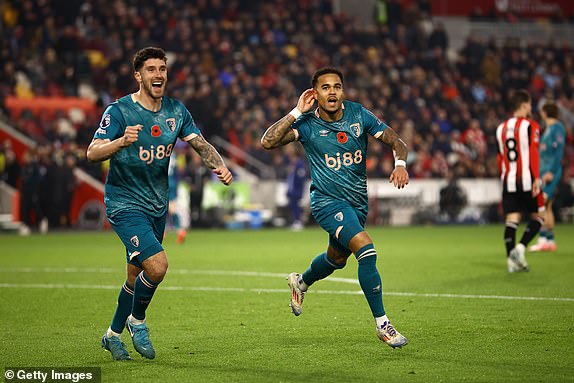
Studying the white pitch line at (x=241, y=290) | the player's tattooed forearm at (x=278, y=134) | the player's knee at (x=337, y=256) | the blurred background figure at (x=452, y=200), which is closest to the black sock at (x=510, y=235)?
the white pitch line at (x=241, y=290)

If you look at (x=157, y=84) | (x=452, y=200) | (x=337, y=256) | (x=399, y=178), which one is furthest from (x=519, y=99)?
(x=452, y=200)

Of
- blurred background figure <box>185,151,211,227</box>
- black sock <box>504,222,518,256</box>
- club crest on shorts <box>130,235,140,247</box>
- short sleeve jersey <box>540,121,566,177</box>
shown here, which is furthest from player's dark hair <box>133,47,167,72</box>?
blurred background figure <box>185,151,211,227</box>

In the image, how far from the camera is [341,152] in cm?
920

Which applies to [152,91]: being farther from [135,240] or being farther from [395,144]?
[395,144]

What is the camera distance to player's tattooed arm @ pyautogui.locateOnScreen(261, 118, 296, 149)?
9.05 metres

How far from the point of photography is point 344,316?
10445 mm

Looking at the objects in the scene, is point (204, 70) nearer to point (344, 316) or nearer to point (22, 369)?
point (344, 316)

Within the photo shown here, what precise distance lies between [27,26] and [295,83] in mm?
8622

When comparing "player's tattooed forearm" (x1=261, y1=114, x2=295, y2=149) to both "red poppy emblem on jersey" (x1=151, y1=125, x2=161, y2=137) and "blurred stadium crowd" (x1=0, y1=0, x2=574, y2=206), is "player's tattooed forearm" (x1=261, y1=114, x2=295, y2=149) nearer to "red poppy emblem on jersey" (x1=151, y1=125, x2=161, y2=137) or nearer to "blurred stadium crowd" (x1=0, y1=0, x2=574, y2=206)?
"red poppy emblem on jersey" (x1=151, y1=125, x2=161, y2=137)

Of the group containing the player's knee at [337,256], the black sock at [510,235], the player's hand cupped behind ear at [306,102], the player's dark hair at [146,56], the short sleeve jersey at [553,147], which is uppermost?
the player's dark hair at [146,56]

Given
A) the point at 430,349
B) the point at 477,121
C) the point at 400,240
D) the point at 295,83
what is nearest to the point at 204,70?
the point at 295,83

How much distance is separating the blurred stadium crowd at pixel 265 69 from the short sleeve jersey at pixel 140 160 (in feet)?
66.8

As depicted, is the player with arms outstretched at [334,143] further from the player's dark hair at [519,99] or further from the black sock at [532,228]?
the black sock at [532,228]

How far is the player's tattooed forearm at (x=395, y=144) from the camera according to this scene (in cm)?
914
